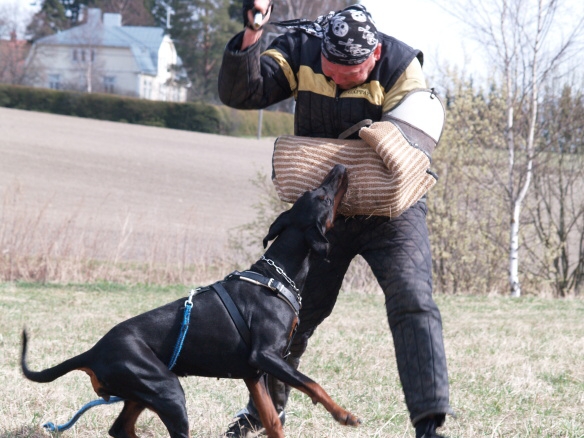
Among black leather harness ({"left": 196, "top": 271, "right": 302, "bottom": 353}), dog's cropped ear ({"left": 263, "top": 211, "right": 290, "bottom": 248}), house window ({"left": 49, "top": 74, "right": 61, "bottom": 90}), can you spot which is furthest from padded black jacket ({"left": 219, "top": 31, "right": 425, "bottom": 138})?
house window ({"left": 49, "top": 74, "right": 61, "bottom": 90})

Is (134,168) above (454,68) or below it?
below

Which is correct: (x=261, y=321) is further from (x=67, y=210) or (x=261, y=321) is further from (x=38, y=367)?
(x=67, y=210)

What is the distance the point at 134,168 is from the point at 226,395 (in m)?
23.3

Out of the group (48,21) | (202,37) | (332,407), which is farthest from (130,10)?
(332,407)

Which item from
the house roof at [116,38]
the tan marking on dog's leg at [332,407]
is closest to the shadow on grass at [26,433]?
the tan marking on dog's leg at [332,407]

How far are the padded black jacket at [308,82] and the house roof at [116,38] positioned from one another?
230 feet

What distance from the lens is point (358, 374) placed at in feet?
18.1

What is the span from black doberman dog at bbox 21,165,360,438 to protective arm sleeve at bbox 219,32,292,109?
1.68 feet

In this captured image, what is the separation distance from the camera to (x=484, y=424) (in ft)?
14.2

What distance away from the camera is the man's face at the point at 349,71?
3.74 metres

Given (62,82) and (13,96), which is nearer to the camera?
(13,96)

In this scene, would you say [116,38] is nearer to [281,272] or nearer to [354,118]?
[354,118]

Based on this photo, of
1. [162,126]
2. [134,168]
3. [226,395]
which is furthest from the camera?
[162,126]

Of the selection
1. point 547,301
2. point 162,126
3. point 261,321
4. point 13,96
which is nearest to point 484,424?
point 261,321
